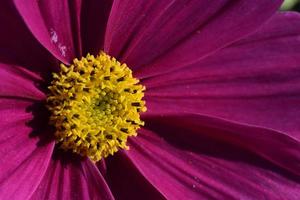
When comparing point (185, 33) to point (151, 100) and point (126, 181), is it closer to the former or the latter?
point (151, 100)

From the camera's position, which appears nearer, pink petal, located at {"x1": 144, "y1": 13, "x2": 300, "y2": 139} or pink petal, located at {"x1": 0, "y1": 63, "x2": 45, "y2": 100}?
pink petal, located at {"x1": 0, "y1": 63, "x2": 45, "y2": 100}

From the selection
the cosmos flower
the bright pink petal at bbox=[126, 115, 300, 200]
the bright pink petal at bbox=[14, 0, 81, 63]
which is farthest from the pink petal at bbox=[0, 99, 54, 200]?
the bright pink petal at bbox=[126, 115, 300, 200]

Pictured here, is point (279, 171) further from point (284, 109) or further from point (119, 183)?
point (119, 183)

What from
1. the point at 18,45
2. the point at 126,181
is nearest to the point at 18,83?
the point at 18,45

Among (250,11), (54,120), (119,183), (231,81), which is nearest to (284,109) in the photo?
(231,81)

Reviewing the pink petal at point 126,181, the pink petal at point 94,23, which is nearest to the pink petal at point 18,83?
the pink petal at point 94,23

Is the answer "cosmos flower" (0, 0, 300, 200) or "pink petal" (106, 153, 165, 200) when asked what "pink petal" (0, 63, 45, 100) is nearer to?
"cosmos flower" (0, 0, 300, 200)
